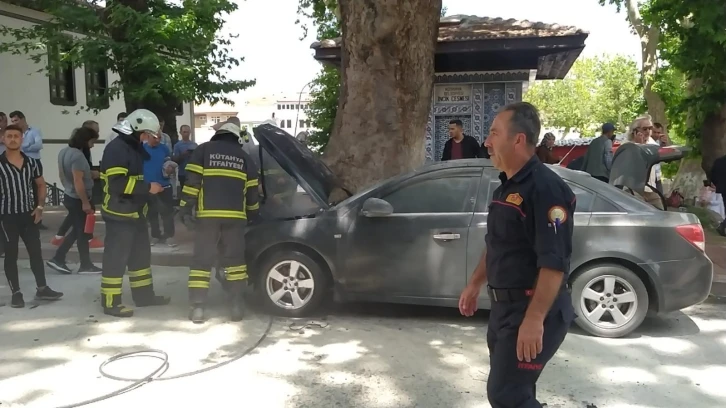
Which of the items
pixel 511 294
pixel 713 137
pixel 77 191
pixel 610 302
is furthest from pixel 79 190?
pixel 713 137

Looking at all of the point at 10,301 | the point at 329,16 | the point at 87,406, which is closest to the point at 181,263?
the point at 10,301

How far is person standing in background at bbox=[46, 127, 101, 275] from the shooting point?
7.31 meters

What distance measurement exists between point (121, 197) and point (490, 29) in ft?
24.5

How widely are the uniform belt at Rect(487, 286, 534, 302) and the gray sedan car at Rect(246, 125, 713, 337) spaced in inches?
106

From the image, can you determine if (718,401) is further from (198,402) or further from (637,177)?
(637,177)

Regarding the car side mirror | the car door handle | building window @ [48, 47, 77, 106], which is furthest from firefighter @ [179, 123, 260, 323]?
building window @ [48, 47, 77, 106]

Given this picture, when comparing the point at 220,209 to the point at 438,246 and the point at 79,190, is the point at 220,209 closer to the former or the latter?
the point at 438,246

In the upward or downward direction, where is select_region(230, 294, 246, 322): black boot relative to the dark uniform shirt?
downward

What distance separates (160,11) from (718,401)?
1079 centimetres

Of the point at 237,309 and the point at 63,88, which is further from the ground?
the point at 63,88

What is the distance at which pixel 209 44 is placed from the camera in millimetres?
11602

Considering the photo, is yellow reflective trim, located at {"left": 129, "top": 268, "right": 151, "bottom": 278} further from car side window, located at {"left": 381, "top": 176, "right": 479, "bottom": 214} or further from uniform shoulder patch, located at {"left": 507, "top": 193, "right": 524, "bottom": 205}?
uniform shoulder patch, located at {"left": 507, "top": 193, "right": 524, "bottom": 205}

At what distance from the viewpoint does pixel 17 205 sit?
19.7 ft

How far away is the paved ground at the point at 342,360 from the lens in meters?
4.00
